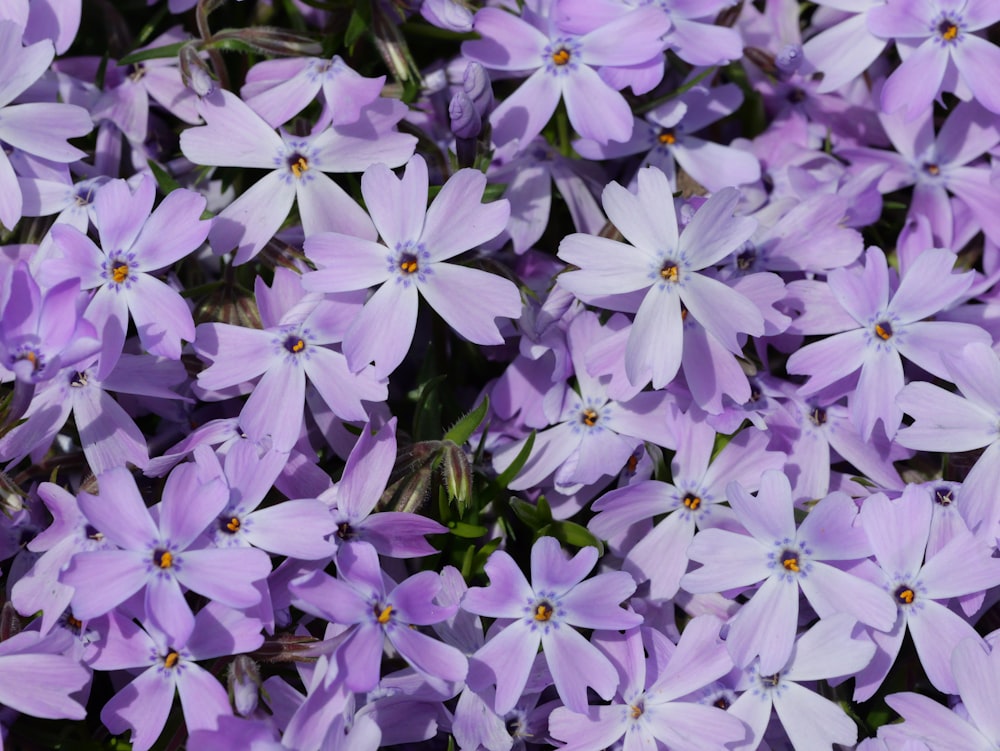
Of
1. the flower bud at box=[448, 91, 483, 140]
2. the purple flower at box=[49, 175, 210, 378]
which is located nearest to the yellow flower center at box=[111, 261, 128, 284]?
the purple flower at box=[49, 175, 210, 378]

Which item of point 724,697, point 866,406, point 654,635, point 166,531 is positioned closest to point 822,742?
point 724,697

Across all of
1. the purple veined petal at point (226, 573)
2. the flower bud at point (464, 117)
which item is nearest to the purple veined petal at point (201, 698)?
the purple veined petal at point (226, 573)

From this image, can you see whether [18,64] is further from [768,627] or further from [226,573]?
[768,627]

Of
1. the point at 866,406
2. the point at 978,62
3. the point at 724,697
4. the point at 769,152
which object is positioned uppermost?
the point at 978,62

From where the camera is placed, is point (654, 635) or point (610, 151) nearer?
point (654, 635)

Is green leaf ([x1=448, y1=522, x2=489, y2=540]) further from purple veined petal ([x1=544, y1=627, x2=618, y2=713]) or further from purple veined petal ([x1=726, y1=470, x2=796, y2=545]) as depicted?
purple veined petal ([x1=726, y1=470, x2=796, y2=545])

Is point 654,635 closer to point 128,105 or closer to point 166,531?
point 166,531
